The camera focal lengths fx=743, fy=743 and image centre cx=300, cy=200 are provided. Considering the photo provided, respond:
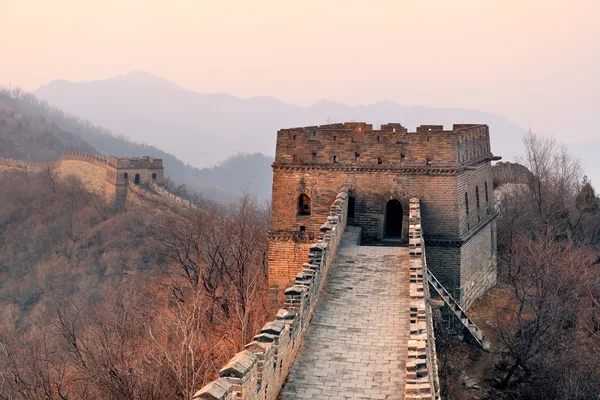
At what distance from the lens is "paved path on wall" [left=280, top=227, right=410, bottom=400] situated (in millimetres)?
11008

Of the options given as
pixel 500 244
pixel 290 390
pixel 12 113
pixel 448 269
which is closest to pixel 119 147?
pixel 12 113

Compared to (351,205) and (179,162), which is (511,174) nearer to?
(351,205)

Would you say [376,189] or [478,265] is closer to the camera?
[376,189]

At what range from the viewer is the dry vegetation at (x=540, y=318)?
59.5ft

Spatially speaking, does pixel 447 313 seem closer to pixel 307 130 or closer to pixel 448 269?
pixel 448 269

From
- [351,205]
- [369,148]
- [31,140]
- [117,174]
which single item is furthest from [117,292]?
[31,140]

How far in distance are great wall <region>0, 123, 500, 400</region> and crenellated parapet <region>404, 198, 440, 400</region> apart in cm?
3

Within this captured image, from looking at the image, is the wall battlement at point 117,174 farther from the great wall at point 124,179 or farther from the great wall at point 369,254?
the great wall at point 369,254

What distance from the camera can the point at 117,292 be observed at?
3331 centimetres

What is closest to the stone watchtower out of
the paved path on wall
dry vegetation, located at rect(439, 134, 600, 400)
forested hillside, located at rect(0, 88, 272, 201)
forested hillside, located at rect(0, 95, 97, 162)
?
dry vegetation, located at rect(439, 134, 600, 400)

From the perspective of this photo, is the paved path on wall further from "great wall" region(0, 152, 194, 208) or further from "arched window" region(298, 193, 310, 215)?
"great wall" region(0, 152, 194, 208)

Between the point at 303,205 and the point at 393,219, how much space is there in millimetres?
2586

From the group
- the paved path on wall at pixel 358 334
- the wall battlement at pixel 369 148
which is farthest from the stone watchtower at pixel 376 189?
the paved path on wall at pixel 358 334

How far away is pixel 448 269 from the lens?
66.9 ft
